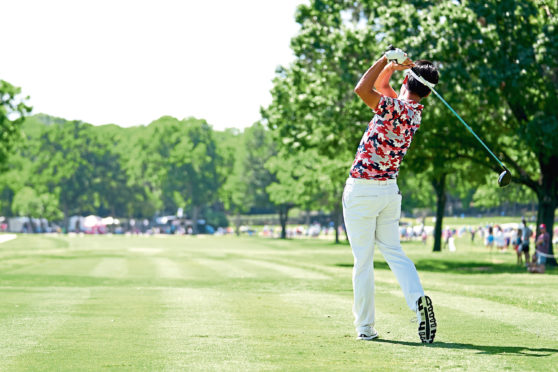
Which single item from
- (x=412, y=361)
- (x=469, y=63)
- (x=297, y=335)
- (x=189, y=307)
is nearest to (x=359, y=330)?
(x=297, y=335)

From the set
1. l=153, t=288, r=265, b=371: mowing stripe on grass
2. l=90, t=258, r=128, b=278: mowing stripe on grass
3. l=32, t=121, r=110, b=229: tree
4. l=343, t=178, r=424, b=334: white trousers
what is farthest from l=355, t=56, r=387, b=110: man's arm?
l=32, t=121, r=110, b=229: tree

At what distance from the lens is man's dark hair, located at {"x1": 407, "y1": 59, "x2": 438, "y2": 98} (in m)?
7.68

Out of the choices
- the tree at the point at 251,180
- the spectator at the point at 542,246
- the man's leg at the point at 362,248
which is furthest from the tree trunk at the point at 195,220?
the man's leg at the point at 362,248

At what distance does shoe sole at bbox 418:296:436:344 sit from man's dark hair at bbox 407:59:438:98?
6.29ft

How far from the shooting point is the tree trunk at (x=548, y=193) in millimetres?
32500

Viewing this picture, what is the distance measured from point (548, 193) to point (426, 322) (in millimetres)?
27307

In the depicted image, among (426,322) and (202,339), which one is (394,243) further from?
(202,339)

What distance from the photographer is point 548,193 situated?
33.0m

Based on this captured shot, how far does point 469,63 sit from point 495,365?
2423 centimetres

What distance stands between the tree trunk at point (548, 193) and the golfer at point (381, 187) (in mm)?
26156

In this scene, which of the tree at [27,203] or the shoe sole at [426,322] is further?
the tree at [27,203]

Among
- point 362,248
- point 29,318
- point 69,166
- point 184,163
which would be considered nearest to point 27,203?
point 69,166

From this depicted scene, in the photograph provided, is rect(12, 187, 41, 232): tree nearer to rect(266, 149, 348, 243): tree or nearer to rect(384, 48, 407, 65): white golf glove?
rect(266, 149, 348, 243): tree

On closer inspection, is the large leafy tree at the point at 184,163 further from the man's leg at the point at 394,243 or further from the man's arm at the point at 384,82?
the man's leg at the point at 394,243
